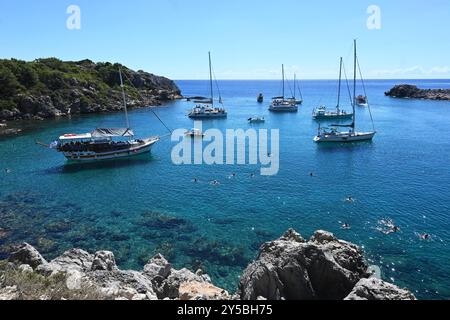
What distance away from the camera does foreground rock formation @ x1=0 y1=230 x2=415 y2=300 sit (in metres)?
16.4

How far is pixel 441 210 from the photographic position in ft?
125

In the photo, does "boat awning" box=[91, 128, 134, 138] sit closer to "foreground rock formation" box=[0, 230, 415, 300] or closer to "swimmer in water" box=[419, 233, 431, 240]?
"foreground rock formation" box=[0, 230, 415, 300]

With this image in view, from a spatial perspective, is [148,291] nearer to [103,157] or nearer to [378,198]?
[378,198]

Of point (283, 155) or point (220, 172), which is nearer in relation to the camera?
point (220, 172)

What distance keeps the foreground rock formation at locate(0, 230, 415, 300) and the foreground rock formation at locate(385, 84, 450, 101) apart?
6674 inches

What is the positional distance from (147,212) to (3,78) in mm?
86483

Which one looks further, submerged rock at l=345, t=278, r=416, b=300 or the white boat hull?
the white boat hull

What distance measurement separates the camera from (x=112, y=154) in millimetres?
62281

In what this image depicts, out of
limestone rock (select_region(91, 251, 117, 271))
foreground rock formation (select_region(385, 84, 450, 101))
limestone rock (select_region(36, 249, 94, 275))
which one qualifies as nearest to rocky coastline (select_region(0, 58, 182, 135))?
limestone rock (select_region(36, 249, 94, 275))

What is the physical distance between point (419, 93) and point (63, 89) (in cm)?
15415

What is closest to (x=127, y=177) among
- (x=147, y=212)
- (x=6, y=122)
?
(x=147, y=212)

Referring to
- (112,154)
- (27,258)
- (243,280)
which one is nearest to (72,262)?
(27,258)

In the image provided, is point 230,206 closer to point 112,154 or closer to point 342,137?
point 112,154
